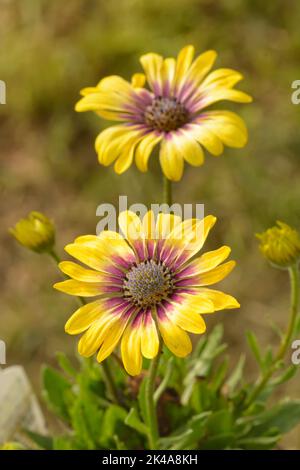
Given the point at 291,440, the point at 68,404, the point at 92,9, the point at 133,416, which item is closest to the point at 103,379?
the point at 68,404

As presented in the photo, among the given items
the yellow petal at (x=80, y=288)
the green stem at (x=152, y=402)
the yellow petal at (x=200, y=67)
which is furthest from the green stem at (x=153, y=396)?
the yellow petal at (x=200, y=67)

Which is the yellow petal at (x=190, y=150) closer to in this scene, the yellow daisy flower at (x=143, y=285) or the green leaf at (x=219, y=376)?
the yellow daisy flower at (x=143, y=285)

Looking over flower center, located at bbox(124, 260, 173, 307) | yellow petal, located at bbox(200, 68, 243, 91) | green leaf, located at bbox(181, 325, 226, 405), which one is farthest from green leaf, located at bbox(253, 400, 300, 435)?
yellow petal, located at bbox(200, 68, 243, 91)

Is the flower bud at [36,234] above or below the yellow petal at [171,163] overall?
below

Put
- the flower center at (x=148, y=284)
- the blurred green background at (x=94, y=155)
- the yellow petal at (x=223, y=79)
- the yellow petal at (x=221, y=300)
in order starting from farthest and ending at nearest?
the blurred green background at (x=94, y=155), the yellow petal at (x=223, y=79), the flower center at (x=148, y=284), the yellow petal at (x=221, y=300)

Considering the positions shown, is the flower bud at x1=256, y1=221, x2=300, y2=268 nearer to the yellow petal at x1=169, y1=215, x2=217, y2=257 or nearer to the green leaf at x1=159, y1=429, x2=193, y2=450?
the yellow petal at x1=169, y1=215, x2=217, y2=257

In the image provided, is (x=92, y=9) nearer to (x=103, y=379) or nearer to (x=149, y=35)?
(x=149, y=35)
